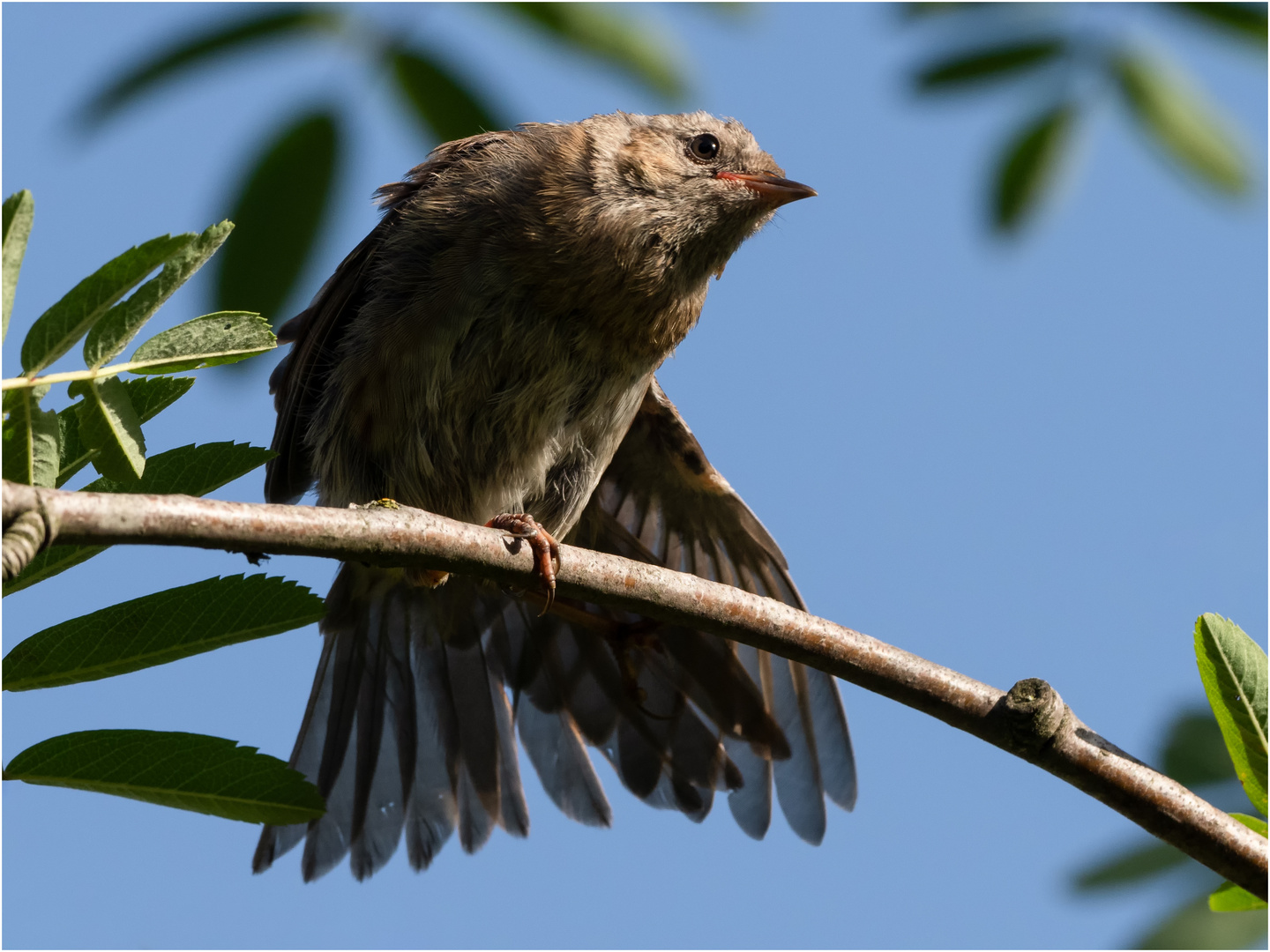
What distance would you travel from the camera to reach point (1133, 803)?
118 inches

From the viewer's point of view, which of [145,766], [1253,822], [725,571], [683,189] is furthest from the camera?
[725,571]

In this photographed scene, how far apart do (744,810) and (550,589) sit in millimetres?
2106

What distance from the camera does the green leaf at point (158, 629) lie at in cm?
242

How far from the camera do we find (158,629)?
2490 millimetres

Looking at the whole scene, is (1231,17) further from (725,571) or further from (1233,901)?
(725,571)

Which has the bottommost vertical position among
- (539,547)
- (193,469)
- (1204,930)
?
(1204,930)

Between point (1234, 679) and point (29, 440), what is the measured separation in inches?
88.0

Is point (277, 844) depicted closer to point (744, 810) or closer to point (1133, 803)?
point (744, 810)

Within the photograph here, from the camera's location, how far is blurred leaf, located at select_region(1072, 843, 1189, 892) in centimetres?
309

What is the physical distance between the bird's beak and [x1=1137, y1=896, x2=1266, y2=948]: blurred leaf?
2.95 m

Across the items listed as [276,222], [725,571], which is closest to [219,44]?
[276,222]

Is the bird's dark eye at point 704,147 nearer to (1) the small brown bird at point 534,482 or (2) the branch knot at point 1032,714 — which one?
(1) the small brown bird at point 534,482

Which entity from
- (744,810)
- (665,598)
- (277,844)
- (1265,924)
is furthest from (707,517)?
(1265,924)

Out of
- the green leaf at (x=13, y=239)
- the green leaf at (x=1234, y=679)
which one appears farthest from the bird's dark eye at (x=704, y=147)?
the green leaf at (x=13, y=239)
